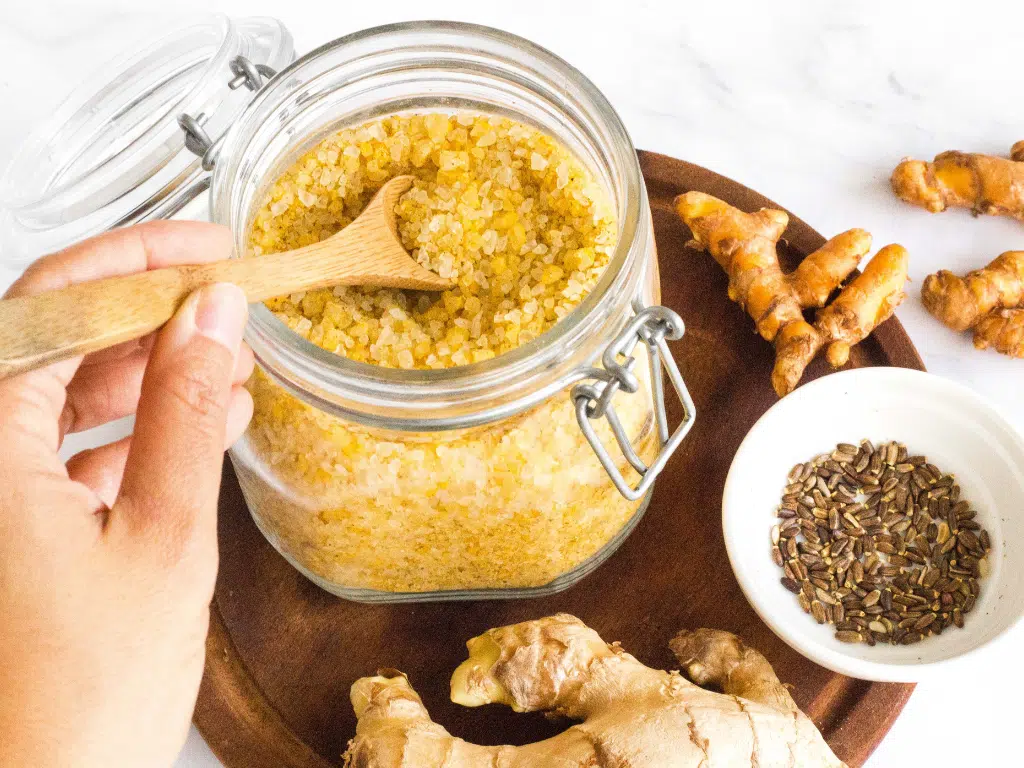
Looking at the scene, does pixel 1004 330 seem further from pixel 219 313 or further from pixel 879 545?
pixel 219 313

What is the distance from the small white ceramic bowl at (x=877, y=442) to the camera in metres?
1.25

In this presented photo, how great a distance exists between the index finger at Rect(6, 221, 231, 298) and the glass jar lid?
7.2 inches


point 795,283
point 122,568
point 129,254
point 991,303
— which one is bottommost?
point 991,303

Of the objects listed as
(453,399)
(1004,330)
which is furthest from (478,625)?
(1004,330)

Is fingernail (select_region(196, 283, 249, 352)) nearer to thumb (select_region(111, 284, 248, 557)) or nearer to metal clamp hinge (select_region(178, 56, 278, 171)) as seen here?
thumb (select_region(111, 284, 248, 557))

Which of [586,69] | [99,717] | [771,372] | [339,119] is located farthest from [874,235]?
[99,717]

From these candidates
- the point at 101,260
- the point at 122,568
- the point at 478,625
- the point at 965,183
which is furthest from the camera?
the point at 965,183

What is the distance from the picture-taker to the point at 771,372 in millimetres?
1445

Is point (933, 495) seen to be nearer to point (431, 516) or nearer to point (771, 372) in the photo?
point (771, 372)

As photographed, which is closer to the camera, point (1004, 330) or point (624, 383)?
point (624, 383)

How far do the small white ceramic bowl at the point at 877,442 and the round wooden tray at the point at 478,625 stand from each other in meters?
0.06

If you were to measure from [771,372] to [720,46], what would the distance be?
0.64 metres

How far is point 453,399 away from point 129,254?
1.36 ft

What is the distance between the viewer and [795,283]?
144cm
